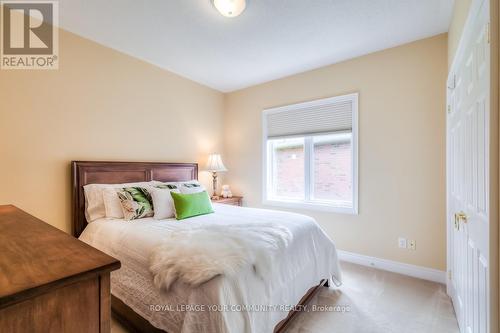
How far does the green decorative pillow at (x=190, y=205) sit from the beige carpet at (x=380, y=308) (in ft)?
3.36

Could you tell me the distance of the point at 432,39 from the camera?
251 centimetres

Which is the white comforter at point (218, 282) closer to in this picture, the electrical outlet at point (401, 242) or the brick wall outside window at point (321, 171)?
the electrical outlet at point (401, 242)

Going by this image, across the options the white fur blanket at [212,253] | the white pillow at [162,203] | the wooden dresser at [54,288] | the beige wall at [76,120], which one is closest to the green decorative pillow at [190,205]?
the white pillow at [162,203]

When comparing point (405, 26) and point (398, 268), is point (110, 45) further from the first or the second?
point (398, 268)

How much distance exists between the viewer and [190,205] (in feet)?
8.26

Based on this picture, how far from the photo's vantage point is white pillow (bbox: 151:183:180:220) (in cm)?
242

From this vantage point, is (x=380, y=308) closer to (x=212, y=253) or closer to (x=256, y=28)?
(x=212, y=253)

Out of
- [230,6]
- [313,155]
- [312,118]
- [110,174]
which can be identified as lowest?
[110,174]

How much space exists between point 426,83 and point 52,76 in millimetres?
3856

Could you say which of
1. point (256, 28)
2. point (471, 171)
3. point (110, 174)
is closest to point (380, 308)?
point (471, 171)

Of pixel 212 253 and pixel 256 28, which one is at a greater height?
pixel 256 28

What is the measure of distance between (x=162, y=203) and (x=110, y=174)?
0.75 m

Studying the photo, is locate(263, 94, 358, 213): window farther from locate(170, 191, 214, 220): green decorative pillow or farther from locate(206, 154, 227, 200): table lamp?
locate(170, 191, 214, 220): green decorative pillow

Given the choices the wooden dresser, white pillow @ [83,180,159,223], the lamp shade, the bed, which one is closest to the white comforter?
the bed
